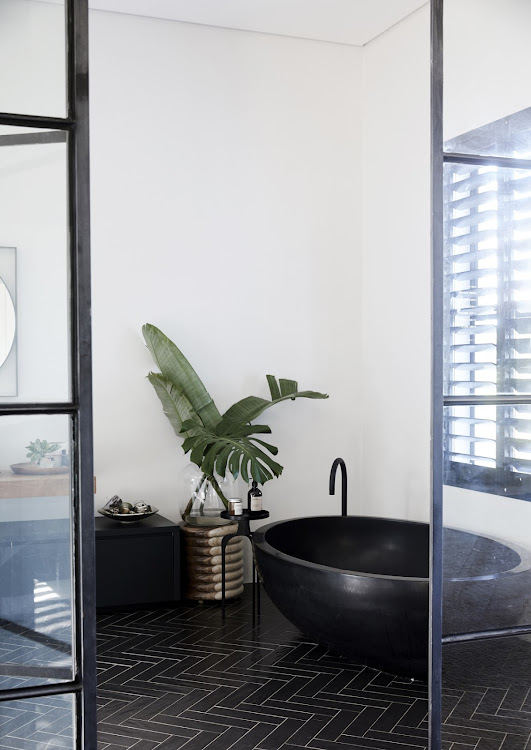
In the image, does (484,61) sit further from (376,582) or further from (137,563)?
(137,563)

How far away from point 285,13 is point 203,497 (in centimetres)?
298

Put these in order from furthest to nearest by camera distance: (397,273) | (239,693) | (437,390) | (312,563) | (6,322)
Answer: (397,273), (312,563), (239,693), (437,390), (6,322)

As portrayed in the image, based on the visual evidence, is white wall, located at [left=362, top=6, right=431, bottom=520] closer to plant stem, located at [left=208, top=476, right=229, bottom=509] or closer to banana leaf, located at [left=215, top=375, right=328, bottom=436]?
banana leaf, located at [left=215, top=375, right=328, bottom=436]

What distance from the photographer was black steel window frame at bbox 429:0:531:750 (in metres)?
2.72

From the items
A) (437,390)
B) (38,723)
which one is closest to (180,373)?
(437,390)

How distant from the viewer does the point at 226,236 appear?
5.60 meters

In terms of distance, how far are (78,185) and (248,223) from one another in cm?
343

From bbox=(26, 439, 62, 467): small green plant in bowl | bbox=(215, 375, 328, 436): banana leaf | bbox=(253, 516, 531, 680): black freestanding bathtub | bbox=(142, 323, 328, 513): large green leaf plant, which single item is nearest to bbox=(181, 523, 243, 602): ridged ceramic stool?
bbox=(142, 323, 328, 513): large green leaf plant

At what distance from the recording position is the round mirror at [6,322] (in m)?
2.26

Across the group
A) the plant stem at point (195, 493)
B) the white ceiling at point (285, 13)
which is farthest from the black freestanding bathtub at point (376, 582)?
the white ceiling at point (285, 13)

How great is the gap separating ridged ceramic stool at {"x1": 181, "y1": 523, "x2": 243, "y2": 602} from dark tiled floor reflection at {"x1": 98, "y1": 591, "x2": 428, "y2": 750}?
1.08 ft

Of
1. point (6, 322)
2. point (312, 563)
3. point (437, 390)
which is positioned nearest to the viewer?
point (6, 322)

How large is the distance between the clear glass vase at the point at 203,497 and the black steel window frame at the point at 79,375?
113 inches

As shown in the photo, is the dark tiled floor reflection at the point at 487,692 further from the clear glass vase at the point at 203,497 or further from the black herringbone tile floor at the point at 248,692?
the clear glass vase at the point at 203,497
